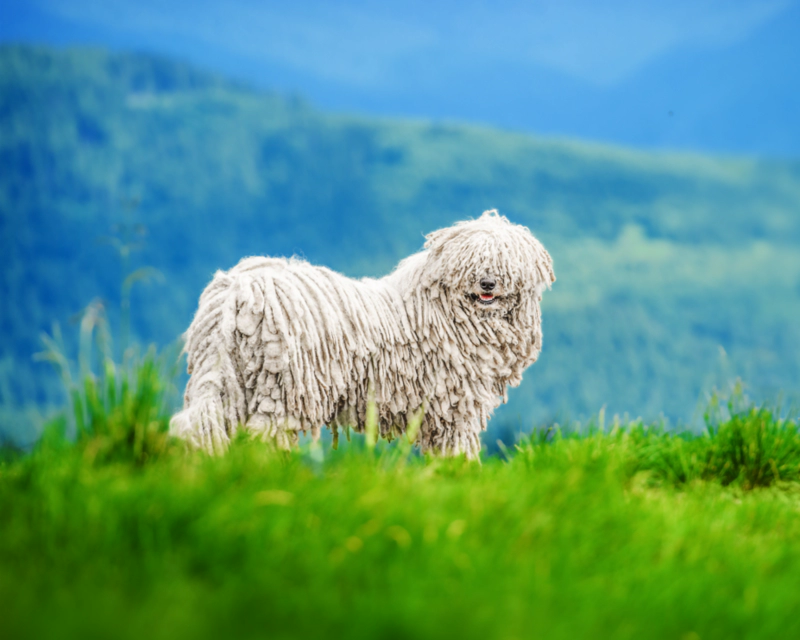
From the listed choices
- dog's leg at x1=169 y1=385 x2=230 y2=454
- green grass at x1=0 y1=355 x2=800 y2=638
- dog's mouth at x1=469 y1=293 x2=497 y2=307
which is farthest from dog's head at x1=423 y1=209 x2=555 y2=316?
dog's leg at x1=169 y1=385 x2=230 y2=454

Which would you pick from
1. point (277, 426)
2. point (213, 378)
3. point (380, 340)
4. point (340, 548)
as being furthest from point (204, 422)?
point (340, 548)

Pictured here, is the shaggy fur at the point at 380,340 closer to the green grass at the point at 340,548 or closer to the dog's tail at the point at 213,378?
the dog's tail at the point at 213,378

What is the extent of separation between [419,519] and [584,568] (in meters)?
0.55

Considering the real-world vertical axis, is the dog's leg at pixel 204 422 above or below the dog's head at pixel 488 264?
below

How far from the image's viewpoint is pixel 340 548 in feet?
7.28

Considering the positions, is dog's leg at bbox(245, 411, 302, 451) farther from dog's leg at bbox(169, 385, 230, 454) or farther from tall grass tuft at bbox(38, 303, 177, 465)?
tall grass tuft at bbox(38, 303, 177, 465)

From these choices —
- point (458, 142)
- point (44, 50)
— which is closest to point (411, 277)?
point (458, 142)

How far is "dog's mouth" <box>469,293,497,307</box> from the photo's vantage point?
4258 mm

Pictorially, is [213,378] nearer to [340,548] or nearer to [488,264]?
[488,264]

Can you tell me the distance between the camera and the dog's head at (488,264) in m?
4.19

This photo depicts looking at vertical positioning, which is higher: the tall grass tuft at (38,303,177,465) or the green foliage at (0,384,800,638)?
the tall grass tuft at (38,303,177,465)

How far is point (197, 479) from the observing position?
102 inches

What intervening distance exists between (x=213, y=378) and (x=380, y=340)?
0.93 m

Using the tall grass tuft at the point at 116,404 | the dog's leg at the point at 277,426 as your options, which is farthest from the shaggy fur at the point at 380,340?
the tall grass tuft at the point at 116,404
